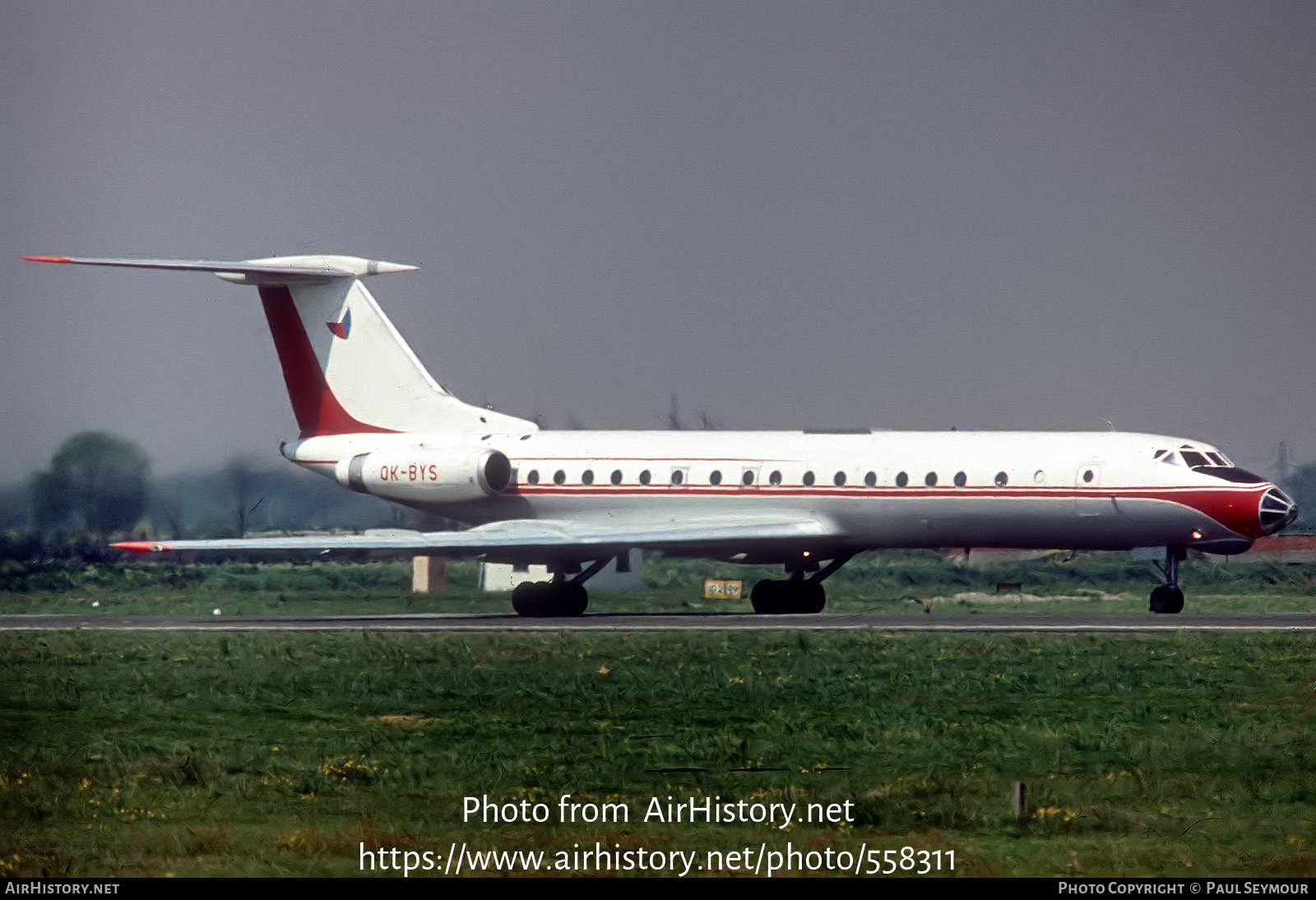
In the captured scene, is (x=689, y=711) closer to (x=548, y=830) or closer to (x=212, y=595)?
(x=548, y=830)

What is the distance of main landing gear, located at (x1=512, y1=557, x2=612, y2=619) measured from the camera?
35.1 metres

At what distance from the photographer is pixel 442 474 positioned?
122 ft

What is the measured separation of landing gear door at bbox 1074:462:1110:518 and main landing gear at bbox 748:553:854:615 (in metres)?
5.22

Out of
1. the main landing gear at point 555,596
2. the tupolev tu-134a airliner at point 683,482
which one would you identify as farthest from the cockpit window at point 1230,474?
the main landing gear at point 555,596

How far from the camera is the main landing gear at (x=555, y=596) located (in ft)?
115

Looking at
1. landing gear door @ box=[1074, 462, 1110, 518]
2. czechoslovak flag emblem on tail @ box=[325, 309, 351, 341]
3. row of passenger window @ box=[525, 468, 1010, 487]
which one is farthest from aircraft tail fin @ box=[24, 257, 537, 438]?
landing gear door @ box=[1074, 462, 1110, 518]

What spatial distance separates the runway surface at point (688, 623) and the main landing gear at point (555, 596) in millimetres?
634

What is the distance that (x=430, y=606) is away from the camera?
3597cm

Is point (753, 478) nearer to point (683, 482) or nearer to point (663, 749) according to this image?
point (683, 482)

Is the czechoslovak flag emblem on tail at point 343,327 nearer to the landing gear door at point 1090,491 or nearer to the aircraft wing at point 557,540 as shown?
the aircraft wing at point 557,540

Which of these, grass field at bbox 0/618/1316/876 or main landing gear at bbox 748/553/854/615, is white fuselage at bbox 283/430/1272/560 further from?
grass field at bbox 0/618/1316/876

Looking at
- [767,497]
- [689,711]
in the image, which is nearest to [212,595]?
[767,497]

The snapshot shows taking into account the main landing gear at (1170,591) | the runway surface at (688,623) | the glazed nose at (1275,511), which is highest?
the glazed nose at (1275,511)

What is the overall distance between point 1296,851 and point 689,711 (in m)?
7.66
